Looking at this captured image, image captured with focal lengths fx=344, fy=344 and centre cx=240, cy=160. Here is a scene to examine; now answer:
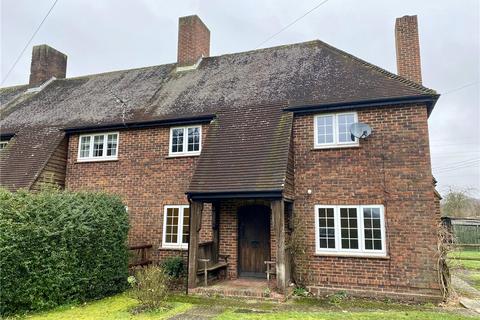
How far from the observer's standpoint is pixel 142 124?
13438 mm

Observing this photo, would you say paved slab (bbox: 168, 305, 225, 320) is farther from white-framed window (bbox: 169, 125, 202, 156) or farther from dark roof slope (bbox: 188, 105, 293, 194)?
white-framed window (bbox: 169, 125, 202, 156)

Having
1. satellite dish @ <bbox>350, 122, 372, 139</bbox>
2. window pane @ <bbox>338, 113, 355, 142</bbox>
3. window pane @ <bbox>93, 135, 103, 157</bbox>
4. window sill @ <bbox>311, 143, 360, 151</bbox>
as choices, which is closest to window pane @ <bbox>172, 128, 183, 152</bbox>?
window pane @ <bbox>93, 135, 103, 157</bbox>

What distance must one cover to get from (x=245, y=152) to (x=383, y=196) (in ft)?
14.2

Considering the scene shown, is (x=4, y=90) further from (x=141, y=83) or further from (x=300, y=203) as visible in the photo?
(x=300, y=203)

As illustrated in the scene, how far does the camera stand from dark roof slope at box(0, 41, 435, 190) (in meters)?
11.4

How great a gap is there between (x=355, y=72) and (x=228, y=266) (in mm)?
7970

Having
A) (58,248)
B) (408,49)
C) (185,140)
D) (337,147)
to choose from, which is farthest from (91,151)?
(408,49)

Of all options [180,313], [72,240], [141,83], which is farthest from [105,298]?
[141,83]

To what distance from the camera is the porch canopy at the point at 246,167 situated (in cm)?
955

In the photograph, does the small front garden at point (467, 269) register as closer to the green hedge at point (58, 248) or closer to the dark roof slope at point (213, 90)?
the dark roof slope at point (213, 90)

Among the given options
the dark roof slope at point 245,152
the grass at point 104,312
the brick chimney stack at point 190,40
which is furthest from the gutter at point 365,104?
the brick chimney stack at point 190,40

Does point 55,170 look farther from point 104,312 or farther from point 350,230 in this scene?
point 350,230

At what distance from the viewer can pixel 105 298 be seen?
9.91 m

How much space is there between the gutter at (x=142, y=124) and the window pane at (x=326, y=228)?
5.20m
